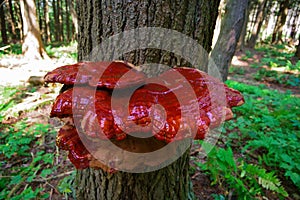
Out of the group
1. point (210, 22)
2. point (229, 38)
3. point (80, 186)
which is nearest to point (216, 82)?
point (210, 22)

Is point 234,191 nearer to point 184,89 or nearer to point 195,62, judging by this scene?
point 195,62

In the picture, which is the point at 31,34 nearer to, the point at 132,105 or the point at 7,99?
the point at 7,99

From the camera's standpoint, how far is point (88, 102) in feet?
3.06

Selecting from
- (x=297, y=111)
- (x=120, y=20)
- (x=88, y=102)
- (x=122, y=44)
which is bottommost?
(x=297, y=111)

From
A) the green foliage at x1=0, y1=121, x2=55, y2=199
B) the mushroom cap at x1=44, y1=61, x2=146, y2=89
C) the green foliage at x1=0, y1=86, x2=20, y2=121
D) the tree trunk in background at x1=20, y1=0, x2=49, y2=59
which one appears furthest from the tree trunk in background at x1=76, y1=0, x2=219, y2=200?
the tree trunk in background at x1=20, y1=0, x2=49, y2=59

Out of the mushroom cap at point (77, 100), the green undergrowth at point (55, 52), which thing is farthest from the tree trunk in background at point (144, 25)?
the green undergrowth at point (55, 52)

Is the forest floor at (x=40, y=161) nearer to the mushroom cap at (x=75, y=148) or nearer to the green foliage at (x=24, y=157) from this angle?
the green foliage at (x=24, y=157)

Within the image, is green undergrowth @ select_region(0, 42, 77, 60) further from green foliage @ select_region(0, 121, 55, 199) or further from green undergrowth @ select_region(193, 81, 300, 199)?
green undergrowth @ select_region(193, 81, 300, 199)

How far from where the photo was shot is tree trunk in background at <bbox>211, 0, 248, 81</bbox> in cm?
445

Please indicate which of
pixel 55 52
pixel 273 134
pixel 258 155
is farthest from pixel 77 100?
pixel 55 52

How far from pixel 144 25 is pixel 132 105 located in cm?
66

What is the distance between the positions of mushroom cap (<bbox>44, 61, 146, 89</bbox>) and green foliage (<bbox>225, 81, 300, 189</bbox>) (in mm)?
2824

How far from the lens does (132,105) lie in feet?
3.07

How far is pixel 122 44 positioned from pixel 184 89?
61cm
